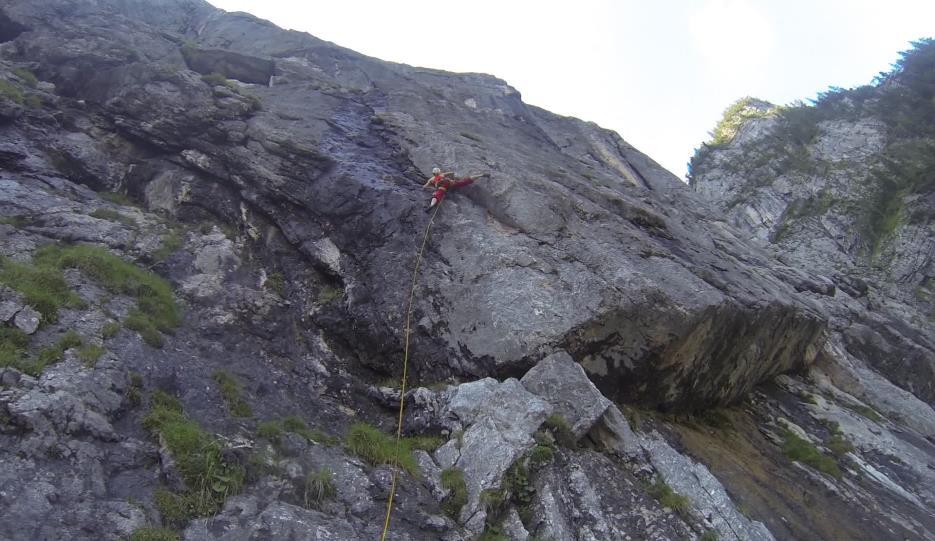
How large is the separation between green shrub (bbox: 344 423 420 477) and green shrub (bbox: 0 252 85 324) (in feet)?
16.7

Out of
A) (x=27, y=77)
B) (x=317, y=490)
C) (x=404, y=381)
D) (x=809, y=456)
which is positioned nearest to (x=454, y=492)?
(x=317, y=490)

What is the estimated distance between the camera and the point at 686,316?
37.2ft

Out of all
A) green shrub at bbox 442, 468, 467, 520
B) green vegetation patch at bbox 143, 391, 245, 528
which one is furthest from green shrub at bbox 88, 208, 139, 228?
green shrub at bbox 442, 468, 467, 520

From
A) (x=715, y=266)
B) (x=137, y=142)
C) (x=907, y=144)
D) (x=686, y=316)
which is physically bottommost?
(x=137, y=142)

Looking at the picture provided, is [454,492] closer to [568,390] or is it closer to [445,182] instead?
[568,390]

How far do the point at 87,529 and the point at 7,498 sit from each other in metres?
0.91

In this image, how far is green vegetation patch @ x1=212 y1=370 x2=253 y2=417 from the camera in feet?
29.5

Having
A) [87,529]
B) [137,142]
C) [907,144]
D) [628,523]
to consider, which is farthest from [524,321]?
[907,144]

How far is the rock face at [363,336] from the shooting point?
301 inches

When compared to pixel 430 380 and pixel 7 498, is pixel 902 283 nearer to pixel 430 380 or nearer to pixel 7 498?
pixel 430 380

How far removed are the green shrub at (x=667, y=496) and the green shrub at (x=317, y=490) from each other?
501 cm

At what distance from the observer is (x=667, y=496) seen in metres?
8.96

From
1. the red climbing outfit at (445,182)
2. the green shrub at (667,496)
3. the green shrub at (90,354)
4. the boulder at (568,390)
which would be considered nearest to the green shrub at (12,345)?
the green shrub at (90,354)

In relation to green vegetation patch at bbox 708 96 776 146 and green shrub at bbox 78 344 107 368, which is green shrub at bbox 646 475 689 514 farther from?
green vegetation patch at bbox 708 96 776 146
